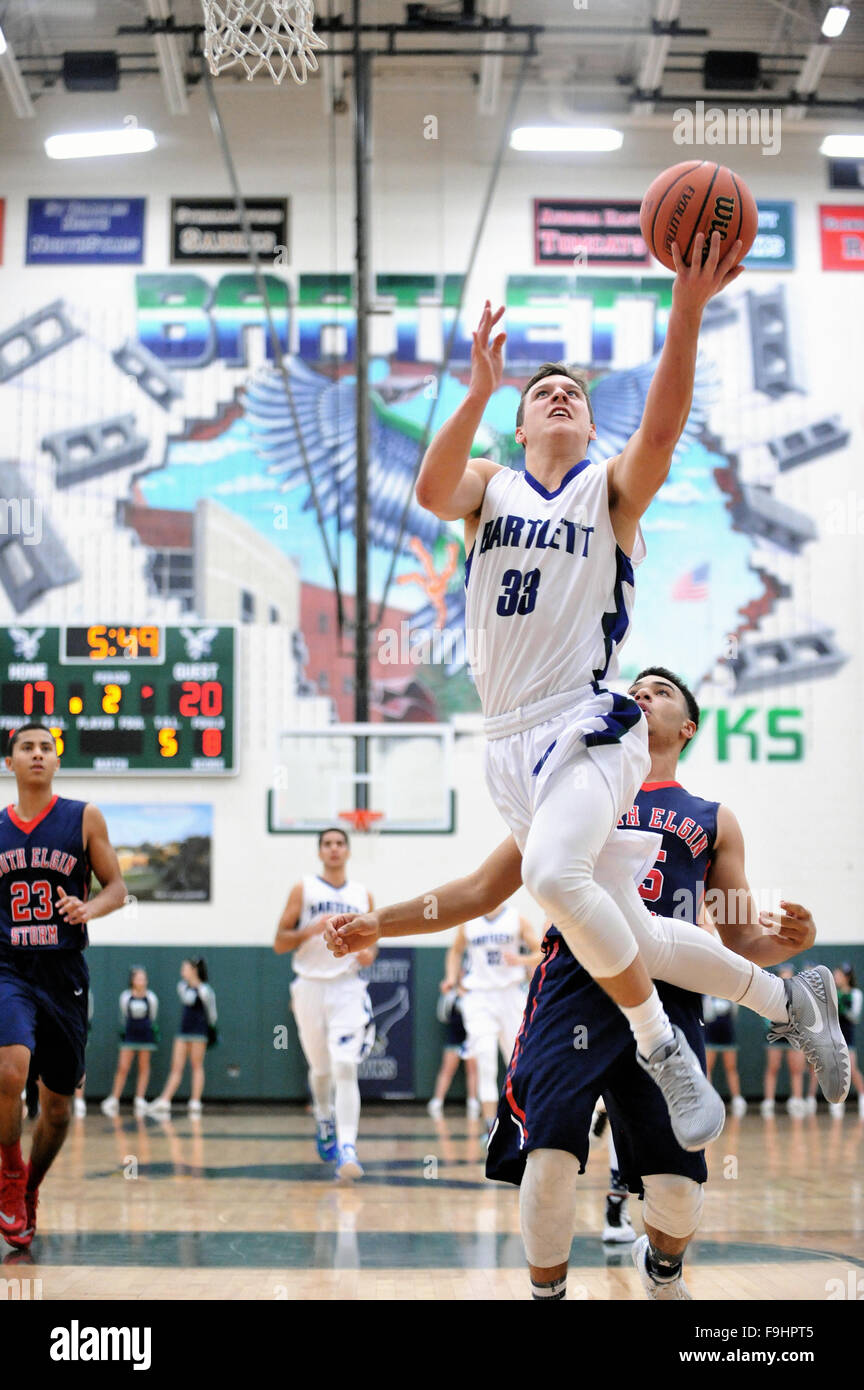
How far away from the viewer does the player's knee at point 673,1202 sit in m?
3.67

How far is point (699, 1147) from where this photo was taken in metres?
3.44

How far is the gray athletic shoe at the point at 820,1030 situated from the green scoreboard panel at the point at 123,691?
1053cm

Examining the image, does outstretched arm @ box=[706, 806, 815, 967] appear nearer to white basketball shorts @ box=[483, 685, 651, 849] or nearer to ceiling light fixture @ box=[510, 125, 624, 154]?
white basketball shorts @ box=[483, 685, 651, 849]

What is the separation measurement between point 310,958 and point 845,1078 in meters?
5.63

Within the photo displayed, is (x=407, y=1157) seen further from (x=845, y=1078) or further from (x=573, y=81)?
(x=573, y=81)

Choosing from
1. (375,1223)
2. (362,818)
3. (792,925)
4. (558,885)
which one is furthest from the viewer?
(362,818)

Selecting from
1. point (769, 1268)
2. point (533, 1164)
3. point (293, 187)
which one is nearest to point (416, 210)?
point (293, 187)

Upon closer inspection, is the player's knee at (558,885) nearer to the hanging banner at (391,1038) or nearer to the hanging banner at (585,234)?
the hanging banner at (391,1038)

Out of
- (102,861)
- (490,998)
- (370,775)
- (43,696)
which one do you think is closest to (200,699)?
(43,696)

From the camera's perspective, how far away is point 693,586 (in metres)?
14.7

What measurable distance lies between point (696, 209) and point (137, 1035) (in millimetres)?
11570

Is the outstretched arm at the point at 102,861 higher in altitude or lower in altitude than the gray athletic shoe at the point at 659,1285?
higher

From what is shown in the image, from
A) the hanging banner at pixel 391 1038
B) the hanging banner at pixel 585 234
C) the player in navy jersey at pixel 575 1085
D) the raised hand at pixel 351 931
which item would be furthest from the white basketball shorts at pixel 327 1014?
the hanging banner at pixel 585 234

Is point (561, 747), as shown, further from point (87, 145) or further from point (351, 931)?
point (87, 145)
